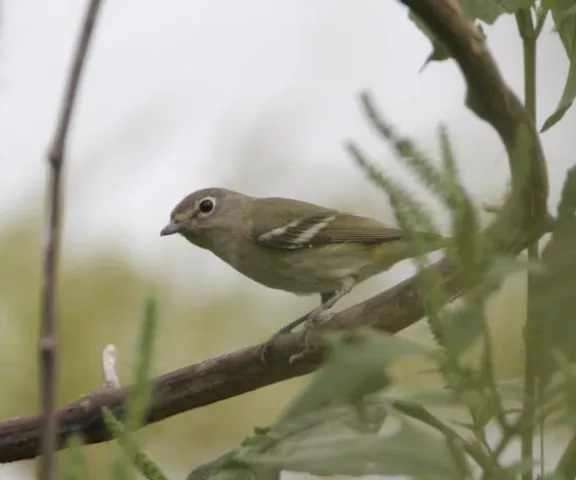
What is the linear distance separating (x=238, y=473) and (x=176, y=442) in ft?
3.74

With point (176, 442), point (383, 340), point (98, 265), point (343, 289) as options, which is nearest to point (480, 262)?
Result: point (383, 340)

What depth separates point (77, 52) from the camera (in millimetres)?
254

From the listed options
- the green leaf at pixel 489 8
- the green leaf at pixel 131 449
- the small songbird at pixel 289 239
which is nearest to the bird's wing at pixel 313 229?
the small songbird at pixel 289 239

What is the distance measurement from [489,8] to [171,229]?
1026 mm

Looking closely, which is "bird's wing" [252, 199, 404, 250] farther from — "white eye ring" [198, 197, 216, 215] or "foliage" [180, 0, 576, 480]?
"foliage" [180, 0, 576, 480]

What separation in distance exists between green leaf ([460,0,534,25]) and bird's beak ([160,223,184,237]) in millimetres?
1008

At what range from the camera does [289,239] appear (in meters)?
1.35

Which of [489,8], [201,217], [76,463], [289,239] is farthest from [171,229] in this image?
[76,463]

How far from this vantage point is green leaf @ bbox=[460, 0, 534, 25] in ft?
1.32

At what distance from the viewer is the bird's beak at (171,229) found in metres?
1.39

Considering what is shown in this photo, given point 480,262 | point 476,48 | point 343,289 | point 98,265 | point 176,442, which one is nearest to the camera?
point 480,262

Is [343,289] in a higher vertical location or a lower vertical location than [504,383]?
higher

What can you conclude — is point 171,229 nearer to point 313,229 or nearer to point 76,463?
point 313,229

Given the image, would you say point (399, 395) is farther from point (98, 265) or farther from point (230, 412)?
point (98, 265)
